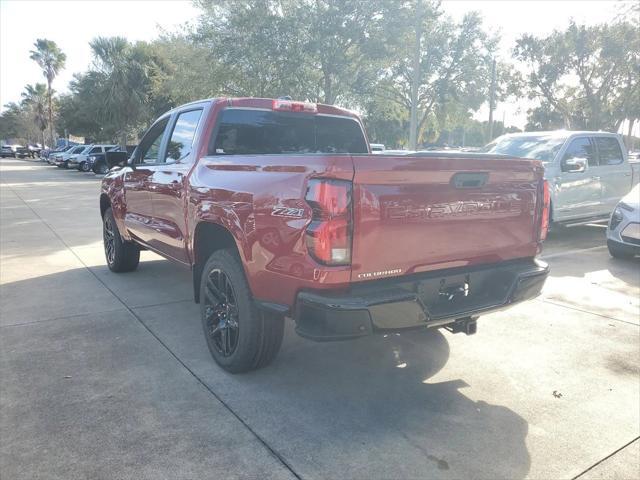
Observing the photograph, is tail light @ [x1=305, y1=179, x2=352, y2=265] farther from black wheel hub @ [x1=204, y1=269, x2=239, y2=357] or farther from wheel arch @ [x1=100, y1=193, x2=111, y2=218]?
wheel arch @ [x1=100, y1=193, x2=111, y2=218]

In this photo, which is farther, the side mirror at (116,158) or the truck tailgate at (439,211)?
the side mirror at (116,158)

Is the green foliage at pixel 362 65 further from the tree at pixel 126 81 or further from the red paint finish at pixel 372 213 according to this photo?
the red paint finish at pixel 372 213

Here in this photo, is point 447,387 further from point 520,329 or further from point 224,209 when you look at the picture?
point 224,209

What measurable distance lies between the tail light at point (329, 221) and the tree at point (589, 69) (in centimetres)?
2624

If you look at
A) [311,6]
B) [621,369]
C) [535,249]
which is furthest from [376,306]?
[311,6]

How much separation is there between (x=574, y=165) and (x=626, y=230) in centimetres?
173

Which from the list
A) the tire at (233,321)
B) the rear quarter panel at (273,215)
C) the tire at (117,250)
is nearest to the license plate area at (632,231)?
the tire at (233,321)

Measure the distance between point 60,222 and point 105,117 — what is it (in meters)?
26.6

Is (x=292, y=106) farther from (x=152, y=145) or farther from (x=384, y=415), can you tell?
(x=384, y=415)

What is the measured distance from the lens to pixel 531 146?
9062mm

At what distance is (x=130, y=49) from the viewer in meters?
33.8

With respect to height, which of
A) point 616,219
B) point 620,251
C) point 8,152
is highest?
point 8,152

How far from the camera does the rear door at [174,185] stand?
4234mm

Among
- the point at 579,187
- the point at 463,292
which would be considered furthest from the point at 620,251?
the point at 463,292
